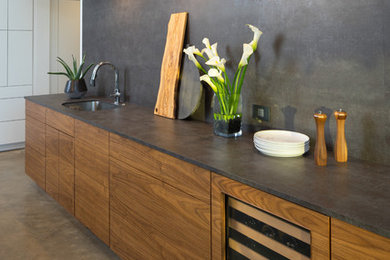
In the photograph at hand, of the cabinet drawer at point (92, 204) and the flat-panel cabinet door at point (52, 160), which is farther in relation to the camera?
the flat-panel cabinet door at point (52, 160)

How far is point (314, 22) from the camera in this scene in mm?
1945

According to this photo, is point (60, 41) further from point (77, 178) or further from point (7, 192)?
point (77, 178)

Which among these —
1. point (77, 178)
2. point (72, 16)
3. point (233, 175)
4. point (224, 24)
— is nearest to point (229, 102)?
point (224, 24)

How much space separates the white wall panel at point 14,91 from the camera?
16.6 ft

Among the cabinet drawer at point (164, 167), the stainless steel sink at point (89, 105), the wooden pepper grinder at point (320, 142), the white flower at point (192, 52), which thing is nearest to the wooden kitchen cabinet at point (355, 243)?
the wooden pepper grinder at point (320, 142)

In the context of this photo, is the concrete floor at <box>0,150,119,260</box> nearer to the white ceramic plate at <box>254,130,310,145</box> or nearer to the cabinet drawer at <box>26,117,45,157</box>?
the cabinet drawer at <box>26,117,45,157</box>

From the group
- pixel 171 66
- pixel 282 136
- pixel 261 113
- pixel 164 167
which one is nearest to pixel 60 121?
pixel 171 66

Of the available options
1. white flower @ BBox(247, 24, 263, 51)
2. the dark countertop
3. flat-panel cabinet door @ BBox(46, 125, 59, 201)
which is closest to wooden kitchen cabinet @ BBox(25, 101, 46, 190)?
flat-panel cabinet door @ BBox(46, 125, 59, 201)

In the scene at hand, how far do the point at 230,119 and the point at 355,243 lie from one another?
1.11 metres

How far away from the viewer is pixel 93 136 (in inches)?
104

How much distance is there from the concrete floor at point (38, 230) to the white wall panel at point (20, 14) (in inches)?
79.8

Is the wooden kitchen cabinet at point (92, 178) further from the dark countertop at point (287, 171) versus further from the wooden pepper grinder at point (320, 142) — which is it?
the wooden pepper grinder at point (320, 142)

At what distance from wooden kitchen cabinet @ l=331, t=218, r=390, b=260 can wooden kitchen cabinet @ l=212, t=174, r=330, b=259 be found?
0.03m

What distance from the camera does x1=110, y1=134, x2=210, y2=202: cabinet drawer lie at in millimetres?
1754
